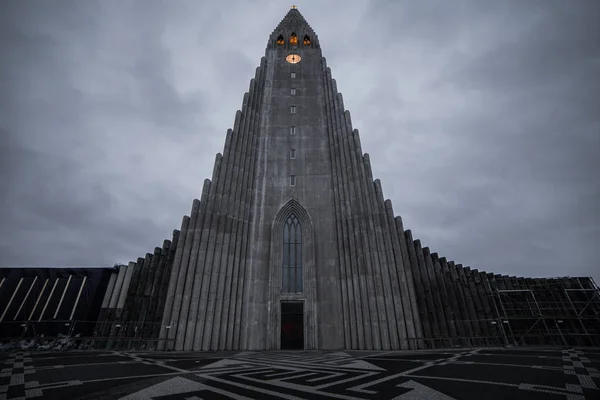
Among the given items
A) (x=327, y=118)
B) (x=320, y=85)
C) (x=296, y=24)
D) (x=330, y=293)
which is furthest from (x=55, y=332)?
(x=296, y=24)

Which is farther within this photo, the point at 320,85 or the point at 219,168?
the point at 320,85

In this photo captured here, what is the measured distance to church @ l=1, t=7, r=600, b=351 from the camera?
1745 cm

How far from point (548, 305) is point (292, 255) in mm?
28600

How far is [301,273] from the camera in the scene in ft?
66.1

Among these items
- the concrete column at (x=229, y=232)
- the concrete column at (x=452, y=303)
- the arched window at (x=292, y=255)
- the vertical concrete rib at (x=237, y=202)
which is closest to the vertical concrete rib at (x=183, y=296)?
the concrete column at (x=229, y=232)

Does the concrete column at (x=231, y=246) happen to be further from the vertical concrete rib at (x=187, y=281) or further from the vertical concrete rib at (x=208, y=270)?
the vertical concrete rib at (x=187, y=281)

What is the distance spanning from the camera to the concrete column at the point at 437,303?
20062 millimetres

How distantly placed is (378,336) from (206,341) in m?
11.6

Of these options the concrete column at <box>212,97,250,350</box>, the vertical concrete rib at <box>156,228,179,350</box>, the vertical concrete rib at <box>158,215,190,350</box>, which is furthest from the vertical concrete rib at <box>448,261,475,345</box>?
the vertical concrete rib at <box>156,228,179,350</box>

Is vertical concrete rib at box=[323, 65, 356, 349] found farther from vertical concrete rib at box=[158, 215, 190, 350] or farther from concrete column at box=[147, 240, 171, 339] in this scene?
concrete column at box=[147, 240, 171, 339]

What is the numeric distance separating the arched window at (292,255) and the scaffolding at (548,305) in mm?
19036

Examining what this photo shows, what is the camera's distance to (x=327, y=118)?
26094mm

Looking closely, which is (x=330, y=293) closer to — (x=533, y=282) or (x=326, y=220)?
(x=326, y=220)

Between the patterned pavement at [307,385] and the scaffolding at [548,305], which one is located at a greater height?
the scaffolding at [548,305]
